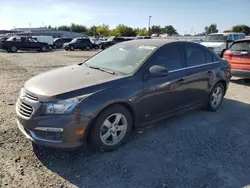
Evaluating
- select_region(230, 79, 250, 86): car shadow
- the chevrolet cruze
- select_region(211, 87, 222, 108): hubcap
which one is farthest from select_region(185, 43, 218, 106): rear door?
select_region(230, 79, 250, 86): car shadow

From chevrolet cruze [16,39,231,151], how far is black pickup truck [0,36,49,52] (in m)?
22.3

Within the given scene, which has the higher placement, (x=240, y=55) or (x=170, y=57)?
(x=170, y=57)

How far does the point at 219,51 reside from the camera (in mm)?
13867

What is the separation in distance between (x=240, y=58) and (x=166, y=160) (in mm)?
5997

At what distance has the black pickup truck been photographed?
2344 centimetres

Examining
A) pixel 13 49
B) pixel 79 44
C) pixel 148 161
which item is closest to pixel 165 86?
pixel 148 161

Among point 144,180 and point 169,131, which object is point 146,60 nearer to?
point 169,131

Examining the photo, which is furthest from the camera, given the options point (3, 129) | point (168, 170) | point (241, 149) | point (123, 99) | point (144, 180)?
point (3, 129)

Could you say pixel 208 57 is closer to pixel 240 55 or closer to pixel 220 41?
pixel 240 55

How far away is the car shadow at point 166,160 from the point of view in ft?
9.30

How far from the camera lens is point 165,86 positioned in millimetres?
3900

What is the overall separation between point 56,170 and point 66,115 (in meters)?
0.74

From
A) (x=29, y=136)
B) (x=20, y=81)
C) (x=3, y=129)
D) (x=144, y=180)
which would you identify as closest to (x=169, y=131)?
(x=144, y=180)

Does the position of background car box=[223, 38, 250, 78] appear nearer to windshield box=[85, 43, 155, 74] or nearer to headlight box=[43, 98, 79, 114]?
windshield box=[85, 43, 155, 74]
